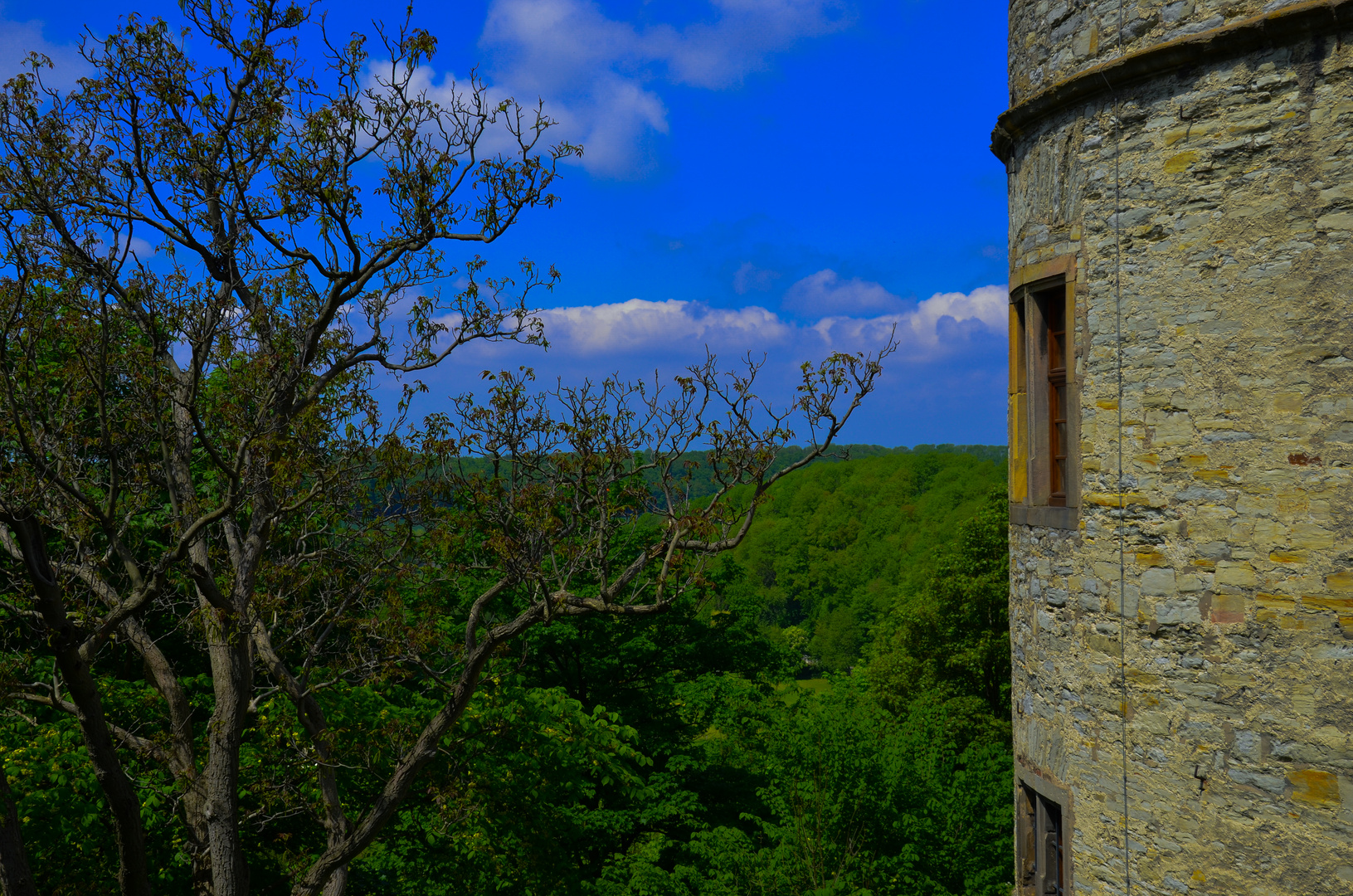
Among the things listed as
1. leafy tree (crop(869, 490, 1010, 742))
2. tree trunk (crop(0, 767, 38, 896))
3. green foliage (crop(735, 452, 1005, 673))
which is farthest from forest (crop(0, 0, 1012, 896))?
green foliage (crop(735, 452, 1005, 673))

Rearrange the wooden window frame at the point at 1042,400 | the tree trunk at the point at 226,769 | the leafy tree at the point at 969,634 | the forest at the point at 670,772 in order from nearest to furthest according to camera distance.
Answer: the wooden window frame at the point at 1042,400 → the tree trunk at the point at 226,769 → the forest at the point at 670,772 → the leafy tree at the point at 969,634

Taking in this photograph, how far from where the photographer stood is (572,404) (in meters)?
9.77

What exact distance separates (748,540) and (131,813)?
218ft

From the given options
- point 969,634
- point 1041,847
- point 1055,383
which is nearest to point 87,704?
point 1041,847

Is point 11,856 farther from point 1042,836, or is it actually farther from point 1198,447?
point 1198,447

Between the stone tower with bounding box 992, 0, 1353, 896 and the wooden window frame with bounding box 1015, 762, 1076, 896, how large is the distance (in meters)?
0.03

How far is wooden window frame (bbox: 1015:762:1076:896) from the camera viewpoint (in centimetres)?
561

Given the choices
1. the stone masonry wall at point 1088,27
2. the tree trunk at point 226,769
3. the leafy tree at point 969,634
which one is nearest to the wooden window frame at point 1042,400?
the stone masonry wall at point 1088,27

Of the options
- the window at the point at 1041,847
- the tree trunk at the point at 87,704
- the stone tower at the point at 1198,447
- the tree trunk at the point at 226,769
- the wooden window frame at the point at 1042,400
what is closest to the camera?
the stone tower at the point at 1198,447

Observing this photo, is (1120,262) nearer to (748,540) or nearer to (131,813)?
(131,813)

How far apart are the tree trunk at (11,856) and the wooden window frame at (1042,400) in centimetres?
844

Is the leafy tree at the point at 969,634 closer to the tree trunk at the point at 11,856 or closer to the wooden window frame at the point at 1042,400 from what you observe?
the wooden window frame at the point at 1042,400

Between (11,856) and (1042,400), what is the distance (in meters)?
8.95

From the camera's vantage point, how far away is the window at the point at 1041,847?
5.90m
